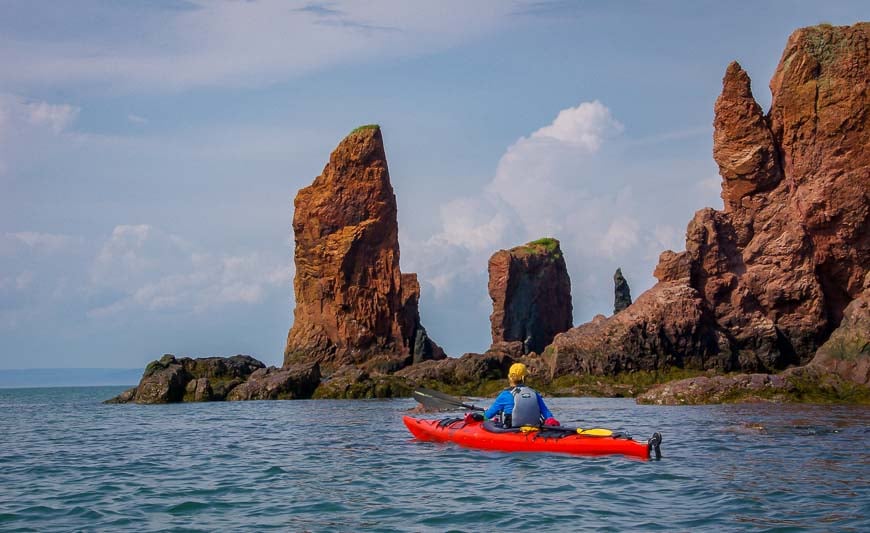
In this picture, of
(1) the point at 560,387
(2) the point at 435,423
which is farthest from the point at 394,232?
(2) the point at 435,423

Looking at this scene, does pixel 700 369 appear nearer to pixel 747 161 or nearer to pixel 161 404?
pixel 747 161

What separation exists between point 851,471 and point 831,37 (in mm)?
31999

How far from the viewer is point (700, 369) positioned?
39.4 metres

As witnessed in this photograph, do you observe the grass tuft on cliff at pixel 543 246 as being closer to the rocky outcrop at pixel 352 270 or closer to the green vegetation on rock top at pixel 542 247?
the green vegetation on rock top at pixel 542 247

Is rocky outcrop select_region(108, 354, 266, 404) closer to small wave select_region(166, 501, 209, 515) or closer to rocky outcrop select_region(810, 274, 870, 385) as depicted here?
rocky outcrop select_region(810, 274, 870, 385)

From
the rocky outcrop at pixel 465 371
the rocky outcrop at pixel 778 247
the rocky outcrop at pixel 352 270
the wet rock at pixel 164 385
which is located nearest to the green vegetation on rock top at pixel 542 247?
the rocky outcrop at pixel 352 270

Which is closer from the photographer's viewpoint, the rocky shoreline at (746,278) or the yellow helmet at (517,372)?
the yellow helmet at (517,372)

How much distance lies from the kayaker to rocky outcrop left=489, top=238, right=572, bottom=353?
143 feet

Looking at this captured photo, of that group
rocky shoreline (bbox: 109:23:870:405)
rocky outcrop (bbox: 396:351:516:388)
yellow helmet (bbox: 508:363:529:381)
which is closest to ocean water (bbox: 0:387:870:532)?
yellow helmet (bbox: 508:363:529:381)

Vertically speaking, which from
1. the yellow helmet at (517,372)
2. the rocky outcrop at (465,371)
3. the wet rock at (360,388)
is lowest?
the yellow helmet at (517,372)

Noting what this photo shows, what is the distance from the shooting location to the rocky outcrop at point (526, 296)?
6297cm

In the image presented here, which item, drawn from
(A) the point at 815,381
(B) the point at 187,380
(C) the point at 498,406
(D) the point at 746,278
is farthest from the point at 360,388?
(C) the point at 498,406

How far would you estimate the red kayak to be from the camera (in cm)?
1569

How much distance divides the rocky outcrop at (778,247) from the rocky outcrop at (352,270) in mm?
18933
